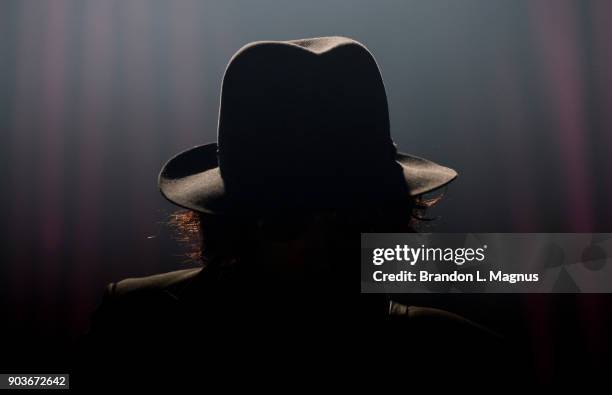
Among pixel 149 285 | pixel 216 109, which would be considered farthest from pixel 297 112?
pixel 216 109

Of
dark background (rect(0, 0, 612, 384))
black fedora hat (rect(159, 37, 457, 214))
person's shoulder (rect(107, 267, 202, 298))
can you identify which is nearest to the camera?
black fedora hat (rect(159, 37, 457, 214))

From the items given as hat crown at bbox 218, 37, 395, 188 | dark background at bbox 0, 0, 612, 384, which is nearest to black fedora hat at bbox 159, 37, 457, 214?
hat crown at bbox 218, 37, 395, 188

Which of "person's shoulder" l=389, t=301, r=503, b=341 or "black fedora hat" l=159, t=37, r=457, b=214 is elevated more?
"black fedora hat" l=159, t=37, r=457, b=214

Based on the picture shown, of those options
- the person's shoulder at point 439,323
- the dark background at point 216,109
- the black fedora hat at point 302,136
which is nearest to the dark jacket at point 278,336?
the person's shoulder at point 439,323

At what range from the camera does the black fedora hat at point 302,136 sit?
65cm

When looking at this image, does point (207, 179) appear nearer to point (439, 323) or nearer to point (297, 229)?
point (297, 229)

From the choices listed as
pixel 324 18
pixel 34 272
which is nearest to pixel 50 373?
pixel 34 272

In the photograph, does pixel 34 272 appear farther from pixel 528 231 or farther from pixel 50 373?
pixel 528 231

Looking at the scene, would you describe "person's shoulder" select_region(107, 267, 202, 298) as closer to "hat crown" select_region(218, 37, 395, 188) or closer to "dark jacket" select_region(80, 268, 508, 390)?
"dark jacket" select_region(80, 268, 508, 390)

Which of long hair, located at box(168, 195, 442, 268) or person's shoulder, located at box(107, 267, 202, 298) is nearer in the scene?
long hair, located at box(168, 195, 442, 268)

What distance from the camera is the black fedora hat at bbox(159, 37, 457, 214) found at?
65 centimetres

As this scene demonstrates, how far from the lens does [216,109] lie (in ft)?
7.73

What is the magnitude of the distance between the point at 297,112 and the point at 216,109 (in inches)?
70.6

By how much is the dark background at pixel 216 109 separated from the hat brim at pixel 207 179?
154cm
